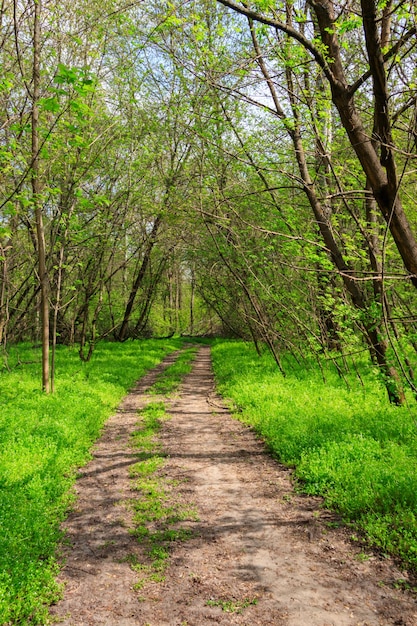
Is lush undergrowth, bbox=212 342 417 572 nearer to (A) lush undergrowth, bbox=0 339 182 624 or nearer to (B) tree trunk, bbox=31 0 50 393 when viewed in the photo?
(A) lush undergrowth, bbox=0 339 182 624

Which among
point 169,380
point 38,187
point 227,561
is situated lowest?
point 227,561

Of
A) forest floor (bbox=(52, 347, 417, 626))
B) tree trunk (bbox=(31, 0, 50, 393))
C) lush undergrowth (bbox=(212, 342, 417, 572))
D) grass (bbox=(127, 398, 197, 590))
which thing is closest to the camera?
forest floor (bbox=(52, 347, 417, 626))

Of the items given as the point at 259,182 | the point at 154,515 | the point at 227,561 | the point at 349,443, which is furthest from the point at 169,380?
the point at 227,561

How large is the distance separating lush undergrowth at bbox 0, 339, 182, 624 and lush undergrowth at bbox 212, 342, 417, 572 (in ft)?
10.4

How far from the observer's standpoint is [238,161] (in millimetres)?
10656

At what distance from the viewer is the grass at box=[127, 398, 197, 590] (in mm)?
3992

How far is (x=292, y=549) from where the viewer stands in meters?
4.27

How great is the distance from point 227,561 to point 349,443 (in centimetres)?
313

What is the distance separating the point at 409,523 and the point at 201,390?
27.9 feet

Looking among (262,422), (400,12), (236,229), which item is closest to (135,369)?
(236,229)

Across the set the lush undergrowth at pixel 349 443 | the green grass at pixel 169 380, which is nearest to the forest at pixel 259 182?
the lush undergrowth at pixel 349 443

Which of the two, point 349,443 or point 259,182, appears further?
point 259,182

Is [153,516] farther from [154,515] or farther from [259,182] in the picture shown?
[259,182]

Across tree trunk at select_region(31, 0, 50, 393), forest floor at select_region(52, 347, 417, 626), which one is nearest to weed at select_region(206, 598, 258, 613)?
forest floor at select_region(52, 347, 417, 626)
